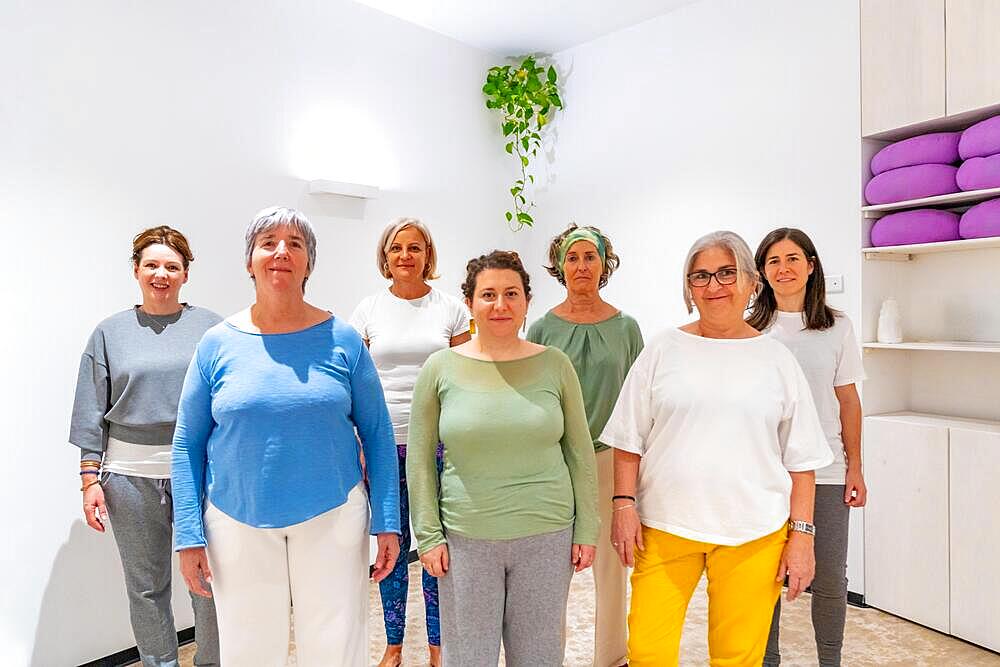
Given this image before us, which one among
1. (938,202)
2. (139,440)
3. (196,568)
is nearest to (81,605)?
(139,440)

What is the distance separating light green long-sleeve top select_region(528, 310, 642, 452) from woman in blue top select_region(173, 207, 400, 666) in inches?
33.2

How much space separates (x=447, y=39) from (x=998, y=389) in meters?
3.18

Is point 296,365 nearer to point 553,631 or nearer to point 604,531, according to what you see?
point 553,631

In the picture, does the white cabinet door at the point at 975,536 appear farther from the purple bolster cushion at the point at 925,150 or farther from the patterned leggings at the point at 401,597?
the patterned leggings at the point at 401,597

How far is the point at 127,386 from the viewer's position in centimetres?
220

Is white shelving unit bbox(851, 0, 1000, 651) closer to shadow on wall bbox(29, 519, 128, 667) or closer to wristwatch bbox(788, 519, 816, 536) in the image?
wristwatch bbox(788, 519, 816, 536)

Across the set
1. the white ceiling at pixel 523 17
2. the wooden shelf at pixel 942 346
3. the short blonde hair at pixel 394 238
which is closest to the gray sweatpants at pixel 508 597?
the short blonde hair at pixel 394 238

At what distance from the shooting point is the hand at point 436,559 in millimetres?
1755

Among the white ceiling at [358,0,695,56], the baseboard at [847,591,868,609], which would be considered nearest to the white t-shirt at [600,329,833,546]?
the baseboard at [847,591,868,609]

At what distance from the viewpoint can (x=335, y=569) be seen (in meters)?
1.67

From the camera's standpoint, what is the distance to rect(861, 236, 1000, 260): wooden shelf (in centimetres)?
275

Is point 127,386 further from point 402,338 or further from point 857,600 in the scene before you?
point 857,600

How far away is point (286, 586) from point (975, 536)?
Answer: 8.37 ft

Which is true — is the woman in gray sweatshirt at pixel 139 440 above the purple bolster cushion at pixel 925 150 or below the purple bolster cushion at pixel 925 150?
below
